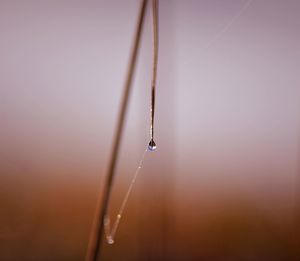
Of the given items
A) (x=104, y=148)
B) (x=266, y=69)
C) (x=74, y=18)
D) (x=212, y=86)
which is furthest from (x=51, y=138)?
(x=266, y=69)

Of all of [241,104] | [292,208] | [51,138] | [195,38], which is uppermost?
[195,38]

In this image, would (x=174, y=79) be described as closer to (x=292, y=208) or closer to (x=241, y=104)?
(x=241, y=104)

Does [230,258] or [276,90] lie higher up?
[276,90]

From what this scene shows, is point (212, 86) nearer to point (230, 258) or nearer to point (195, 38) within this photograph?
point (195, 38)

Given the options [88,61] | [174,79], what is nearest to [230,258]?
[174,79]

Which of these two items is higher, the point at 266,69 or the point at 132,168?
the point at 266,69

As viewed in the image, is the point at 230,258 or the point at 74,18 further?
the point at 230,258
